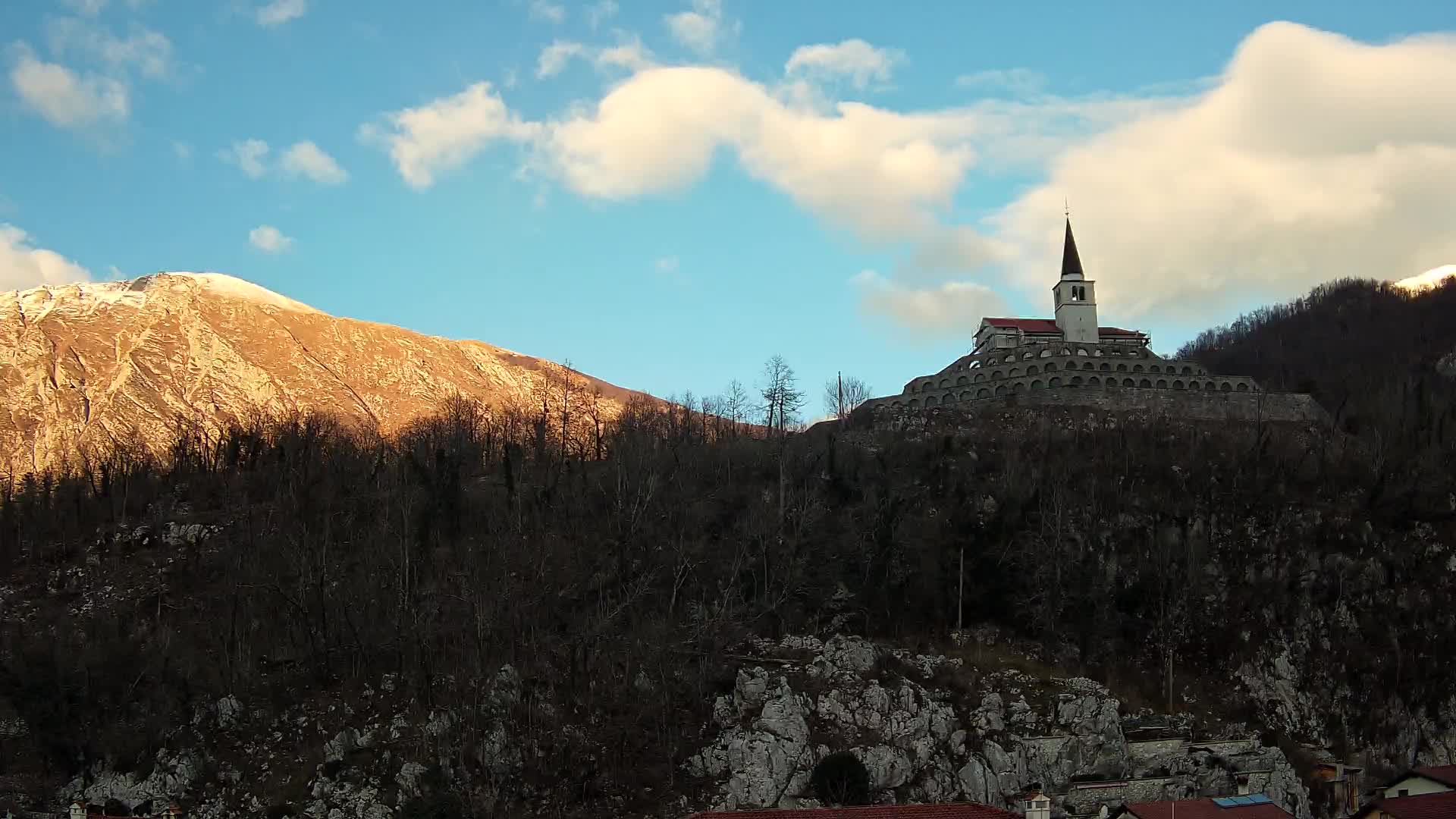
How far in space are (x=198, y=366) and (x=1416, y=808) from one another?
12943 centimetres

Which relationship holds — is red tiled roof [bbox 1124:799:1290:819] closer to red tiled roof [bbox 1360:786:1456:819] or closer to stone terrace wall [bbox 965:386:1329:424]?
red tiled roof [bbox 1360:786:1456:819]

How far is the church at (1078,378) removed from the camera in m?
79.1

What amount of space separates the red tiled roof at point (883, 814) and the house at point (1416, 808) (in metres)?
12.1

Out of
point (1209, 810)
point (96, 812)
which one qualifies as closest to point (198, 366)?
point (96, 812)

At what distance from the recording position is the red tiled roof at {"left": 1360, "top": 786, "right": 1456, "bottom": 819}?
117 feet

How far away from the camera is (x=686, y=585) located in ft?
187

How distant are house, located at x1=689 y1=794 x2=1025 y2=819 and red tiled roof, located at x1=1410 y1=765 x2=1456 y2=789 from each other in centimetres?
1786

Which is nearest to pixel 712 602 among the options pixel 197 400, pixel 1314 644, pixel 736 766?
pixel 736 766

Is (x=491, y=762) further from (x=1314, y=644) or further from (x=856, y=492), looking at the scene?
(x=1314, y=644)

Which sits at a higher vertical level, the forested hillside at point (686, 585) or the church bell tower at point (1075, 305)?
the church bell tower at point (1075, 305)

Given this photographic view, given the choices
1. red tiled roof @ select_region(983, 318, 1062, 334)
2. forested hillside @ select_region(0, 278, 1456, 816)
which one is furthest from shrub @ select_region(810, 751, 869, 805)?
red tiled roof @ select_region(983, 318, 1062, 334)

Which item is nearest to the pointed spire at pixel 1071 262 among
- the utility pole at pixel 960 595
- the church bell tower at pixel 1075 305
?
the church bell tower at pixel 1075 305

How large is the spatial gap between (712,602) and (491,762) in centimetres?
1470

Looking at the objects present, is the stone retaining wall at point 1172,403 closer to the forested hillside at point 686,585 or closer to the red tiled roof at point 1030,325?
the forested hillside at point 686,585
